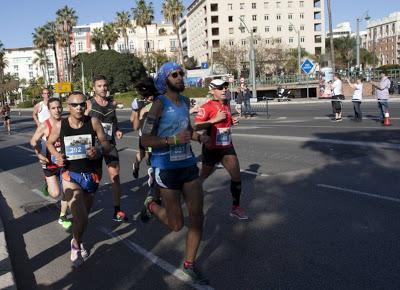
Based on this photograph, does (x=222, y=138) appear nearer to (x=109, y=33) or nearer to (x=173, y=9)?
(x=173, y=9)

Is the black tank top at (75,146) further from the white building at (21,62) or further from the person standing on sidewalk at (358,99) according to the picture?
the white building at (21,62)

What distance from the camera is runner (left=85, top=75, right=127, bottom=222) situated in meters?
6.78

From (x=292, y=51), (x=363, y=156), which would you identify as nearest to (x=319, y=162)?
(x=363, y=156)

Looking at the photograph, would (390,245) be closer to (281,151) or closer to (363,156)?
(363,156)

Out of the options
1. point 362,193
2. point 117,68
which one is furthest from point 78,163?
point 117,68

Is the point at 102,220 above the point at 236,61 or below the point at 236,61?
below

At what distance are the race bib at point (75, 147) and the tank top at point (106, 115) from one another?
173 centimetres

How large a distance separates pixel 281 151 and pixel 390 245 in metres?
7.46

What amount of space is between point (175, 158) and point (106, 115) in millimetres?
2883

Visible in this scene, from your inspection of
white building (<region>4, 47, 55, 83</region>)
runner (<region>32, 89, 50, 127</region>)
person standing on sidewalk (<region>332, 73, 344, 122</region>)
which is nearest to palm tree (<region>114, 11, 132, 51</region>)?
person standing on sidewalk (<region>332, 73, 344, 122</region>)

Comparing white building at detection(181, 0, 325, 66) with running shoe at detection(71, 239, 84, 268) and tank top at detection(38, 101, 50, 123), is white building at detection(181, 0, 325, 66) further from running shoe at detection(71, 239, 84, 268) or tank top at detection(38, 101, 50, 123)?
running shoe at detection(71, 239, 84, 268)

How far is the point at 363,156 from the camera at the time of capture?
35.3 feet

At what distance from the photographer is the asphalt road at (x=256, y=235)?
4.57 metres

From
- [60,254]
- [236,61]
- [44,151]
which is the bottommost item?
[60,254]
